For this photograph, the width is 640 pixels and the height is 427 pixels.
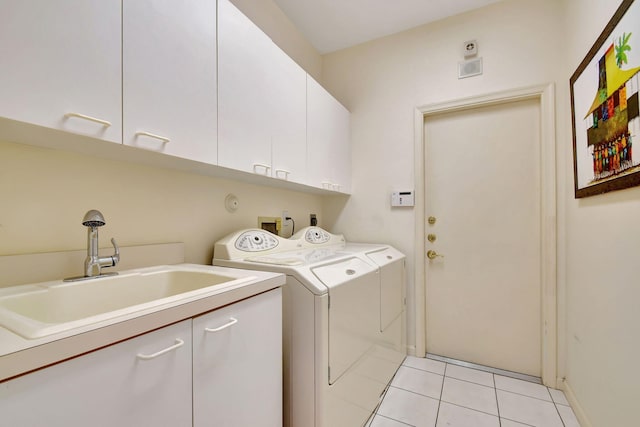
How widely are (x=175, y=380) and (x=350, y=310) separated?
87 cm

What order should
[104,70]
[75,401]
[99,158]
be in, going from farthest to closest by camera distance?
[99,158] → [104,70] → [75,401]

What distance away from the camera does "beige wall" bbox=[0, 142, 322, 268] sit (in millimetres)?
950

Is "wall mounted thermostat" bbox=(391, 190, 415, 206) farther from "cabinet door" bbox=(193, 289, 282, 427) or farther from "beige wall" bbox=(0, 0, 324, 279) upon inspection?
Result: "cabinet door" bbox=(193, 289, 282, 427)

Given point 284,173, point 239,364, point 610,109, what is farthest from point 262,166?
point 610,109

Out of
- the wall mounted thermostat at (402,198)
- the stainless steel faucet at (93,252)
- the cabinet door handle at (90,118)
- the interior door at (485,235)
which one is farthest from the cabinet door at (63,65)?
the interior door at (485,235)

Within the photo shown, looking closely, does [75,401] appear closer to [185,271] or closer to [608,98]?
[185,271]

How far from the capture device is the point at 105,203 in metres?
1.17

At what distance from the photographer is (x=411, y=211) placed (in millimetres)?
2438

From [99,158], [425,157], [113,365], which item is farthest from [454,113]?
[113,365]

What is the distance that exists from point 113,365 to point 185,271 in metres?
0.61

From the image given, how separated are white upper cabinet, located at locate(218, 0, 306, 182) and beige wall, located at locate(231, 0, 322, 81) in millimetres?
572

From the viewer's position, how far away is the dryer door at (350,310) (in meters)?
1.30

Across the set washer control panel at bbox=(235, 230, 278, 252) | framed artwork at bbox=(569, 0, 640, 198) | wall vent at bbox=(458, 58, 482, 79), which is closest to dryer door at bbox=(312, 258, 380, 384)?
washer control panel at bbox=(235, 230, 278, 252)

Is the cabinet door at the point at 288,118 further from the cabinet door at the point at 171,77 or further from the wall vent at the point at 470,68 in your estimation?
the wall vent at the point at 470,68
